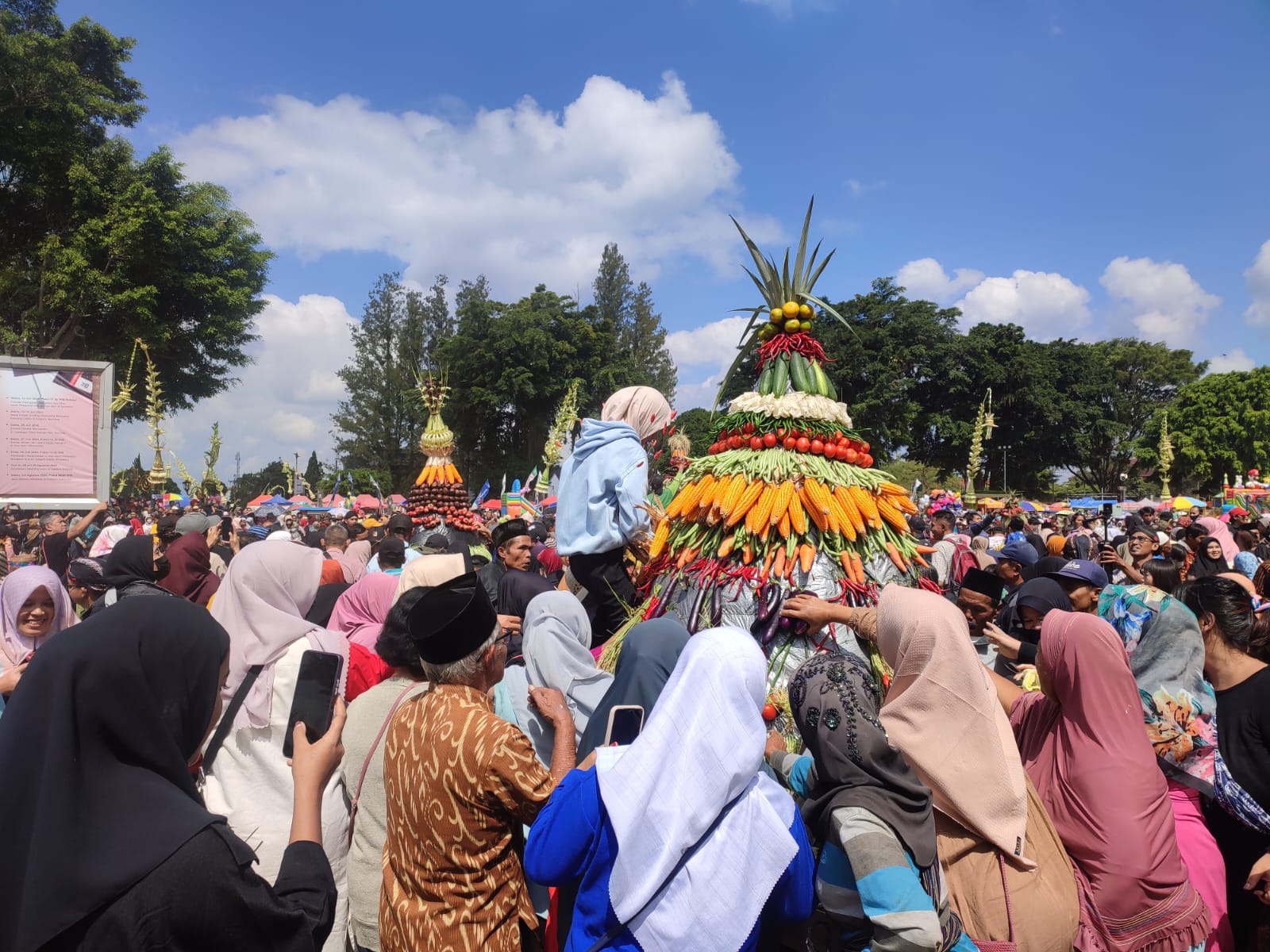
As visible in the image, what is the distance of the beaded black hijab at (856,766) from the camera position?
2.15 m

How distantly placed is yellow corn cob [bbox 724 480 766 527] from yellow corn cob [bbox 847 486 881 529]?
0.47 meters

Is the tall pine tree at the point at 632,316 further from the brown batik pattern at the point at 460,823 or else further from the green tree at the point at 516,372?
the brown batik pattern at the point at 460,823

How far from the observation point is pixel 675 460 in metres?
6.71

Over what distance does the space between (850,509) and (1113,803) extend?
1.62 meters

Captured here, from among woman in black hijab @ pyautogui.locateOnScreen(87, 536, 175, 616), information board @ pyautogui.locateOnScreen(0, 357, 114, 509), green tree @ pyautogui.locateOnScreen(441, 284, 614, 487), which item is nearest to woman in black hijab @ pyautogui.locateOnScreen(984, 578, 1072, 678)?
woman in black hijab @ pyautogui.locateOnScreen(87, 536, 175, 616)

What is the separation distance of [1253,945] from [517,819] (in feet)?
10.3

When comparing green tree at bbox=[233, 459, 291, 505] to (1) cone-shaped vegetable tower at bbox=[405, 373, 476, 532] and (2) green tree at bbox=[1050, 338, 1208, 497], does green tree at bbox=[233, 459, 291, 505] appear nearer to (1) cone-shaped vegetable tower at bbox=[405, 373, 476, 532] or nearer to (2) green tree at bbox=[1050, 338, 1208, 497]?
(1) cone-shaped vegetable tower at bbox=[405, 373, 476, 532]

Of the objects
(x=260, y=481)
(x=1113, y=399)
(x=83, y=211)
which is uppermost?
(x=83, y=211)

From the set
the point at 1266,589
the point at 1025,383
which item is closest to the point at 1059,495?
the point at 1025,383

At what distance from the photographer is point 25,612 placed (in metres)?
4.17

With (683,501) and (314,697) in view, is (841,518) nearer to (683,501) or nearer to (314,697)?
(683,501)

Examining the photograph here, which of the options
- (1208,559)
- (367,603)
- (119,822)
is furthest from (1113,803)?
(1208,559)

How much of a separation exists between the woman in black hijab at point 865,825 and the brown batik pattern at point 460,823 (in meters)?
0.83

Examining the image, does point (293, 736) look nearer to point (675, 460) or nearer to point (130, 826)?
point (130, 826)
